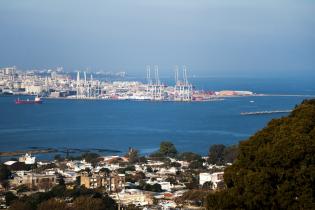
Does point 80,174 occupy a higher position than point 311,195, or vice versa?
point 311,195

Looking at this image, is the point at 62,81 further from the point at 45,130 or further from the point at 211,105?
the point at 45,130

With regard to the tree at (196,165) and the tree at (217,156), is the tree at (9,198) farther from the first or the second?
the tree at (217,156)

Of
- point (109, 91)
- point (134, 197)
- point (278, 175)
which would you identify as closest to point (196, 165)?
point (134, 197)

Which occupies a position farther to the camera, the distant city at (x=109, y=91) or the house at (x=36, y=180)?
the distant city at (x=109, y=91)

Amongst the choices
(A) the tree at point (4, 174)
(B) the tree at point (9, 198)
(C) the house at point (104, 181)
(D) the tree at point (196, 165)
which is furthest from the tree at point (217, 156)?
(B) the tree at point (9, 198)

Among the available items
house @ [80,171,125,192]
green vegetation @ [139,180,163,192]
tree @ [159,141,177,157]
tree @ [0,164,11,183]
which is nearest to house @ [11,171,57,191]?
tree @ [0,164,11,183]

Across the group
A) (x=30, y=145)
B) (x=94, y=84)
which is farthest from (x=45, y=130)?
(x=94, y=84)

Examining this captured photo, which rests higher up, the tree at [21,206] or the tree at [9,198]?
the tree at [21,206]
